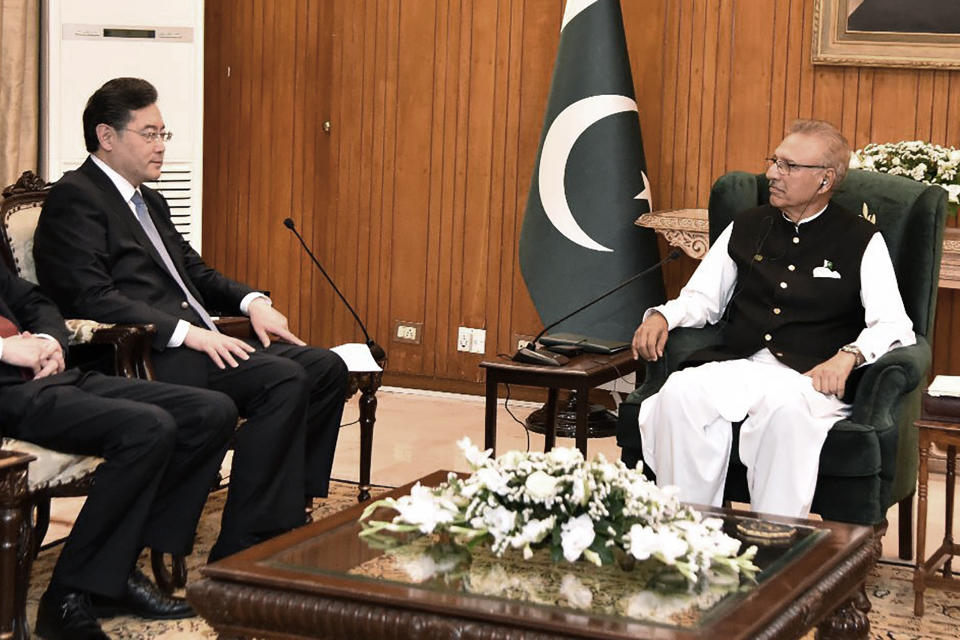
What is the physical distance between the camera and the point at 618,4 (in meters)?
5.37

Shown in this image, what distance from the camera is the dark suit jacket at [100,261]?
3.51 m

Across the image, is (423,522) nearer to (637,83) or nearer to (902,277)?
(902,277)

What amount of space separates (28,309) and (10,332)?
16 cm

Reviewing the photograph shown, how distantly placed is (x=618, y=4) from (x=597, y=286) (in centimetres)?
110

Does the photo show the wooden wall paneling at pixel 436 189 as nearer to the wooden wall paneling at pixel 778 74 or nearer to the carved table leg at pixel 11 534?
the wooden wall paneling at pixel 778 74

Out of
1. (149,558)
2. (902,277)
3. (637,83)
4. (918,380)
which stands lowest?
(149,558)

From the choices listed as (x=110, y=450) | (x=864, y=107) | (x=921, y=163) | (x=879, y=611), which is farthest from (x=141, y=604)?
(x=864, y=107)

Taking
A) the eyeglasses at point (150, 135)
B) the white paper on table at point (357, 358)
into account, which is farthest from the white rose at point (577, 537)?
the eyeglasses at point (150, 135)

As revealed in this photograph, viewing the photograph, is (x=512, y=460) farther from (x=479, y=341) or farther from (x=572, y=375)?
(x=479, y=341)

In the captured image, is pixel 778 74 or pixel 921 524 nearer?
pixel 921 524

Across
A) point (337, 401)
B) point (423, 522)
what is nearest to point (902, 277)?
point (337, 401)

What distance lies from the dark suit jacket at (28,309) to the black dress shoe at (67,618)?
0.52 m

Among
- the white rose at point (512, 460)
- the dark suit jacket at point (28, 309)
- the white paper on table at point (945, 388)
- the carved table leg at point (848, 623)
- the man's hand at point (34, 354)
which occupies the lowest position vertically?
the carved table leg at point (848, 623)

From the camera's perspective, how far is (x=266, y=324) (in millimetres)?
3904
